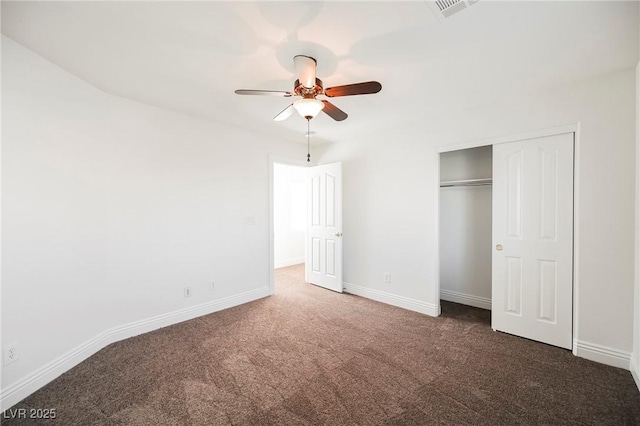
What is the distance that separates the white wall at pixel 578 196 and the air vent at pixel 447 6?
5.39ft

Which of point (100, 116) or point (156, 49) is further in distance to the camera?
point (100, 116)

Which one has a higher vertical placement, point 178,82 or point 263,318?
point 178,82

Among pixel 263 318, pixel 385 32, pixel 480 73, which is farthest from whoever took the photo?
pixel 263 318

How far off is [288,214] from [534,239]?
4891 millimetres

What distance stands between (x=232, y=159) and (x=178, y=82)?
4.28 feet

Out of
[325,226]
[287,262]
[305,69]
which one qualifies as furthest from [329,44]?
[287,262]

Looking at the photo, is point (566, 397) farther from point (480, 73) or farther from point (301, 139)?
point (301, 139)

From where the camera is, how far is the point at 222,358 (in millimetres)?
2322

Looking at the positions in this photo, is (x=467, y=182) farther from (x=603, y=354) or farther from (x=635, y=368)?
(x=635, y=368)

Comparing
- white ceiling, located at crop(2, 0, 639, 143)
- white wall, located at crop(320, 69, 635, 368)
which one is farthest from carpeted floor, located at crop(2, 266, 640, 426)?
white ceiling, located at crop(2, 0, 639, 143)

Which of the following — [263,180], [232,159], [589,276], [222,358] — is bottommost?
[222,358]

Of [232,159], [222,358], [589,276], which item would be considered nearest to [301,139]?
[232,159]

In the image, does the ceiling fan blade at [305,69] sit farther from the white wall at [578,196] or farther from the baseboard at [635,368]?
the baseboard at [635,368]

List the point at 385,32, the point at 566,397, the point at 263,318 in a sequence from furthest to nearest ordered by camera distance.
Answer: the point at 263,318, the point at 566,397, the point at 385,32
